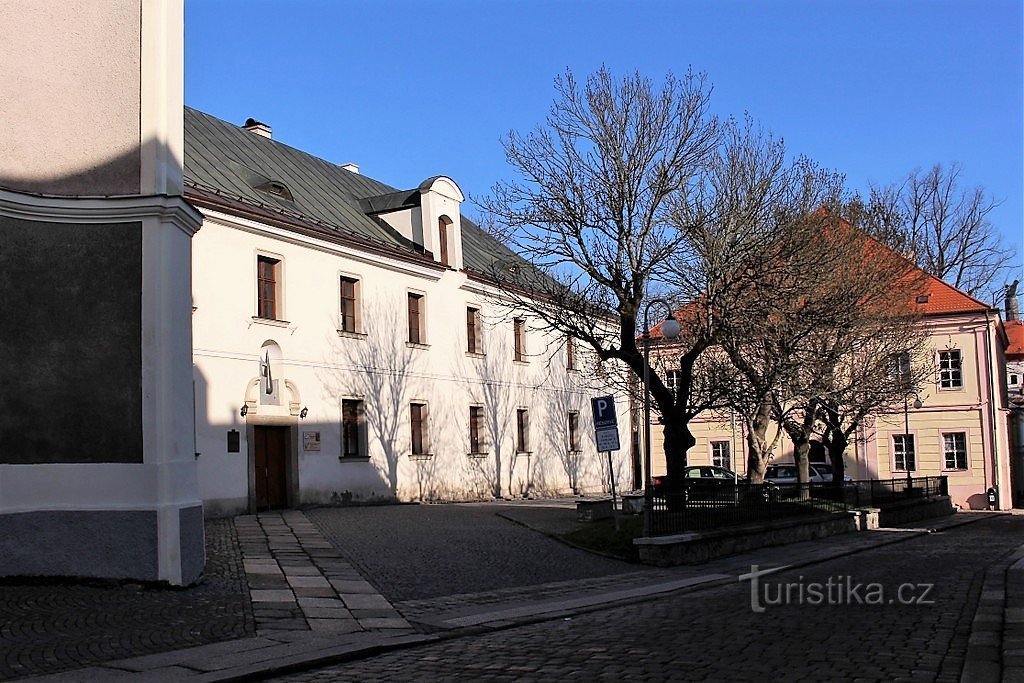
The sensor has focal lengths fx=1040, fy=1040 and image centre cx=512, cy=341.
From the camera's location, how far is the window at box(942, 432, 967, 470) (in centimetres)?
4603

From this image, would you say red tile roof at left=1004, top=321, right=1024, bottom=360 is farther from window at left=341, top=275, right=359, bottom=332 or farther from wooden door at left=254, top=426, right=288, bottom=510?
wooden door at left=254, top=426, right=288, bottom=510

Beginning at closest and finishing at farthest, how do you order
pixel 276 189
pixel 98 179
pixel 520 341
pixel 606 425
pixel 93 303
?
pixel 93 303 < pixel 98 179 < pixel 606 425 < pixel 276 189 < pixel 520 341

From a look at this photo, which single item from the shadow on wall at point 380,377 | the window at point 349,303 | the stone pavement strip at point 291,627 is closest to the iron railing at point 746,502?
the stone pavement strip at point 291,627

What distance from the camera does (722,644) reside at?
9461 millimetres

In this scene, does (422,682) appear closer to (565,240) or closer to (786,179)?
(565,240)

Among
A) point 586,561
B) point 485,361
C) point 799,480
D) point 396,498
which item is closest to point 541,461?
point 485,361

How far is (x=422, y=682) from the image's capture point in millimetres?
8086

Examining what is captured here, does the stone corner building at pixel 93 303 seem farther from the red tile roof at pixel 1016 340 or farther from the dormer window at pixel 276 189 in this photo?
the red tile roof at pixel 1016 340

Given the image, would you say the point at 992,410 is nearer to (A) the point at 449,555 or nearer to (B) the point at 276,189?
(B) the point at 276,189

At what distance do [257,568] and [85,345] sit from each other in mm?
3941

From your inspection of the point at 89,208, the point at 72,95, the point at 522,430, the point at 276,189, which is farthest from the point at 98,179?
the point at 522,430

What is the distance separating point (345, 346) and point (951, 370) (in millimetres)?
30486

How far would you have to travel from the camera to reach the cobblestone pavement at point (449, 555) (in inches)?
562

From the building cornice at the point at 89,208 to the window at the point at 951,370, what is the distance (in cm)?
4103
